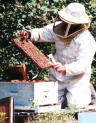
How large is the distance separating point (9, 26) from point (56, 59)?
164 centimetres

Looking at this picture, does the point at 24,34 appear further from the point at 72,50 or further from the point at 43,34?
the point at 72,50

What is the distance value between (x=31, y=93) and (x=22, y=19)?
89.9 inches

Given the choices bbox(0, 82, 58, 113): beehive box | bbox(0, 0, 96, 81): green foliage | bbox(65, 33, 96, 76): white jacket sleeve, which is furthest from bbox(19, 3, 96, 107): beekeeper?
bbox(0, 0, 96, 81): green foliage

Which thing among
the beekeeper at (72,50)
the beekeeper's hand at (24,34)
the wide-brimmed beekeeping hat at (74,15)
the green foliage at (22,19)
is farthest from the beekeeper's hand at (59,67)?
the green foliage at (22,19)

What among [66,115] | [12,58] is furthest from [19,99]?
[12,58]

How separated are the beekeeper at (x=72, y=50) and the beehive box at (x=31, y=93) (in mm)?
297

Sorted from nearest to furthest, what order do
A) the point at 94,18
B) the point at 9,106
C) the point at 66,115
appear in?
1. the point at 9,106
2. the point at 66,115
3. the point at 94,18

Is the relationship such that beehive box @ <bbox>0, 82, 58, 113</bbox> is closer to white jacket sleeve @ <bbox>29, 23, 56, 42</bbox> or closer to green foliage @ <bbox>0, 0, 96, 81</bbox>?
white jacket sleeve @ <bbox>29, 23, 56, 42</bbox>

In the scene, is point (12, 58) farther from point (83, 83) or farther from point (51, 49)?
point (83, 83)

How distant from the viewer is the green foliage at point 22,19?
8.31 m

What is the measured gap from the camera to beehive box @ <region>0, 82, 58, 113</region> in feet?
22.1

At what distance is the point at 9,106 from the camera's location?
6.09 m

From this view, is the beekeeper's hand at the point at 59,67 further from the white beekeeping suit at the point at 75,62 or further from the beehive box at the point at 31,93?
the beehive box at the point at 31,93

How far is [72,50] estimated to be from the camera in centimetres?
717
